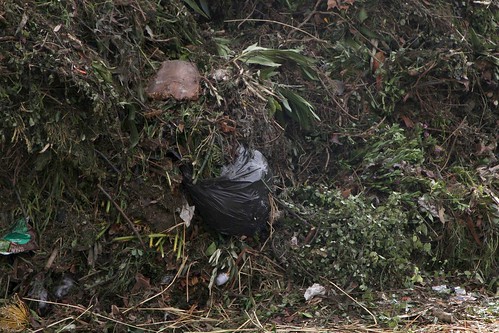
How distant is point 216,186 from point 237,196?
0.41 feet

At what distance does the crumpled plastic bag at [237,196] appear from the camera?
3.20m

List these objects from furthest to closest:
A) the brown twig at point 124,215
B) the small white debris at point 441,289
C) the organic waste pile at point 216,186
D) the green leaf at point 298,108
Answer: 1. the green leaf at point 298,108
2. the small white debris at point 441,289
3. the brown twig at point 124,215
4. the organic waste pile at point 216,186

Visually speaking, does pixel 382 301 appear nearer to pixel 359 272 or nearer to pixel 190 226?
pixel 359 272

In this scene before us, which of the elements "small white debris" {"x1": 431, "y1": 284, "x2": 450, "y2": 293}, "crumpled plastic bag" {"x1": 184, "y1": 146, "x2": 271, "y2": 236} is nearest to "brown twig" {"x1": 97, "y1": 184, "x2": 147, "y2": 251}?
"crumpled plastic bag" {"x1": 184, "y1": 146, "x2": 271, "y2": 236}

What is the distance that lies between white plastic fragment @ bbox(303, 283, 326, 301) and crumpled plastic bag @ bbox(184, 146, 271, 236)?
431 mm

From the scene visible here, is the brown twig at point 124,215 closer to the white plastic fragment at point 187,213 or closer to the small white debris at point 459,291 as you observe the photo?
the white plastic fragment at point 187,213

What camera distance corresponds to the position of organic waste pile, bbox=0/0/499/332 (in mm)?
2965

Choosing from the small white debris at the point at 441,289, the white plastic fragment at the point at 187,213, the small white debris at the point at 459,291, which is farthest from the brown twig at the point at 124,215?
the small white debris at the point at 459,291

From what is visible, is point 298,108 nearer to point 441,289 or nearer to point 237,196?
point 237,196

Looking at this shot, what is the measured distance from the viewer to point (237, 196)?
322cm

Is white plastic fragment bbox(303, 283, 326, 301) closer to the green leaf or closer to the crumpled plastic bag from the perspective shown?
the crumpled plastic bag

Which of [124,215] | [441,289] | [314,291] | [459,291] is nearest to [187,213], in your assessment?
[124,215]

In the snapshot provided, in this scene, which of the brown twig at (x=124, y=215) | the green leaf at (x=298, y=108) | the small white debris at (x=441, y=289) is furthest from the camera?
the green leaf at (x=298, y=108)

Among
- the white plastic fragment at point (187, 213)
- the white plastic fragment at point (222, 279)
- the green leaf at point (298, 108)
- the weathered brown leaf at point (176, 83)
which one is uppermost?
the weathered brown leaf at point (176, 83)
